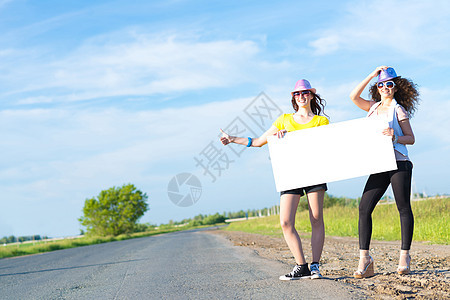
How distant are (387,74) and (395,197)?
142cm

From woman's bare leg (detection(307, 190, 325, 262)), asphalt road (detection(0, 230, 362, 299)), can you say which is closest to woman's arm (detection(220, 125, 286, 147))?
woman's bare leg (detection(307, 190, 325, 262))

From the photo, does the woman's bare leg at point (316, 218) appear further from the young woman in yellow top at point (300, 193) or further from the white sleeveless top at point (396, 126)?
the white sleeveless top at point (396, 126)

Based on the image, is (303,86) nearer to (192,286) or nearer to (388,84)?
(388,84)

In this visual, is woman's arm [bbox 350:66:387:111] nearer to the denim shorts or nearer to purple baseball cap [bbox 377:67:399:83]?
purple baseball cap [bbox 377:67:399:83]

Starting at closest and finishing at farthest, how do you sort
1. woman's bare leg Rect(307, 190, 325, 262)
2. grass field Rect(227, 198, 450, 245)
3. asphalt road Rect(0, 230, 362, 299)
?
asphalt road Rect(0, 230, 362, 299) → woman's bare leg Rect(307, 190, 325, 262) → grass field Rect(227, 198, 450, 245)

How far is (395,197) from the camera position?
193 inches

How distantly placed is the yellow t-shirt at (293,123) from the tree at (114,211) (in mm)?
56841

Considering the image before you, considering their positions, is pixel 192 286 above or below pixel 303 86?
below

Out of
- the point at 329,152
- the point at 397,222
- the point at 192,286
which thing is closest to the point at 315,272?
the point at 329,152

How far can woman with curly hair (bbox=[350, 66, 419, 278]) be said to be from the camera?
4.85m

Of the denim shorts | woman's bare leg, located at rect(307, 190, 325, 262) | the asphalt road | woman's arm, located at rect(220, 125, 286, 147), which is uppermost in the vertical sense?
woman's arm, located at rect(220, 125, 286, 147)

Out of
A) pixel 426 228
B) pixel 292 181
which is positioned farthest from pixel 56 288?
pixel 426 228

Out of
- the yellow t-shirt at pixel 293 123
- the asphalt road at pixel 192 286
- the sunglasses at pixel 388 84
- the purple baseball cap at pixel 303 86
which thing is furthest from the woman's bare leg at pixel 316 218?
the sunglasses at pixel 388 84

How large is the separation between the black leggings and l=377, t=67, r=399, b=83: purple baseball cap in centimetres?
99
